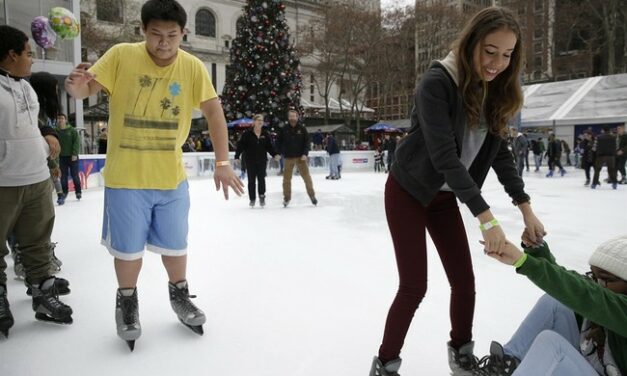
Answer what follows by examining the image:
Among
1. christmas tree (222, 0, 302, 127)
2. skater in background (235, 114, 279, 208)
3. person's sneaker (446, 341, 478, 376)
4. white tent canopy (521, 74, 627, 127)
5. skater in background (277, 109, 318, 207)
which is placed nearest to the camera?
person's sneaker (446, 341, 478, 376)

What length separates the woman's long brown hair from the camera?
1451mm

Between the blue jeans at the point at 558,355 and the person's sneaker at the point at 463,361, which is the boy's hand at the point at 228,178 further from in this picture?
the blue jeans at the point at 558,355

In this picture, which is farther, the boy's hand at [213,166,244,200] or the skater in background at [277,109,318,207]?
the skater in background at [277,109,318,207]

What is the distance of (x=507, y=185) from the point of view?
178 cm

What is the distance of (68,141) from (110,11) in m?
25.2

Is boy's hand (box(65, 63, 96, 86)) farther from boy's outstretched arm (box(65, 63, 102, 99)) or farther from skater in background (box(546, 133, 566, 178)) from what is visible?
skater in background (box(546, 133, 566, 178))

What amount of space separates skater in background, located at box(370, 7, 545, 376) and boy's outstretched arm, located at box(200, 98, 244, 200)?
821 mm

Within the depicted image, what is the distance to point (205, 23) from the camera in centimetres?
4131

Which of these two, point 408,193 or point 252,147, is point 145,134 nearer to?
point 408,193

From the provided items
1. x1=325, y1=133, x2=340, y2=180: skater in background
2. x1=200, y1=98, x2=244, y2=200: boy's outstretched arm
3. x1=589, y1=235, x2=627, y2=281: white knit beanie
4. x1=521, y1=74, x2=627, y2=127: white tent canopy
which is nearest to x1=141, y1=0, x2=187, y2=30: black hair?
x1=200, y1=98, x2=244, y2=200: boy's outstretched arm

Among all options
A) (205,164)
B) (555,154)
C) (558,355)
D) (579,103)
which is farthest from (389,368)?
(579,103)

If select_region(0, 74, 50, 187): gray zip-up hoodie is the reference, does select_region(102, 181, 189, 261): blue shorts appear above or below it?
below

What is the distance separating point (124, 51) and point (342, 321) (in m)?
1.70

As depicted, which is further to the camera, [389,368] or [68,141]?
[68,141]
